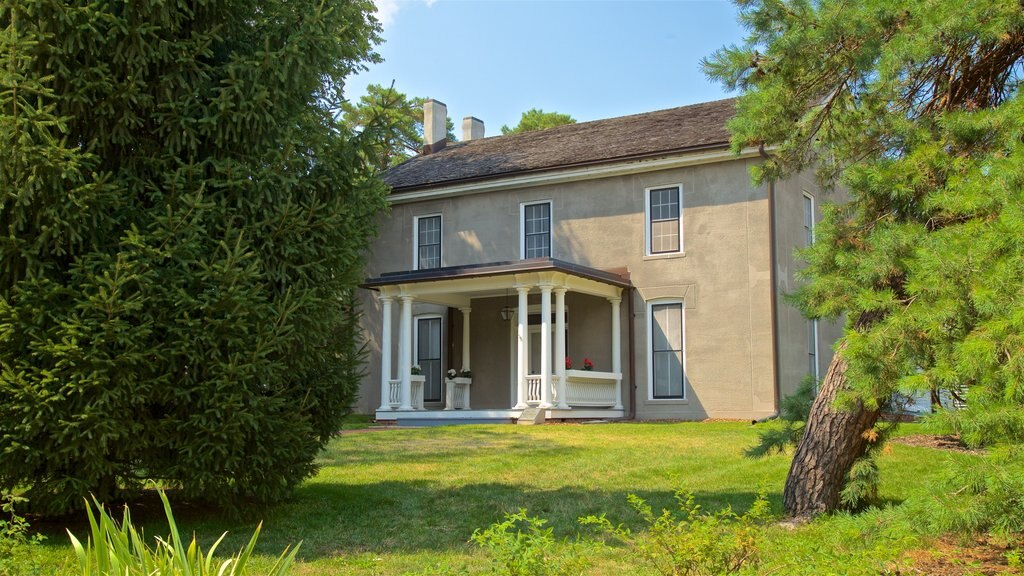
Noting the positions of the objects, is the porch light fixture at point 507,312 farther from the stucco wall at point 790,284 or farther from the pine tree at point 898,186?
the pine tree at point 898,186

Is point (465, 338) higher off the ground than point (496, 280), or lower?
lower

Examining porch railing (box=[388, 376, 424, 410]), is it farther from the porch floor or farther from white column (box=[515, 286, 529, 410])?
white column (box=[515, 286, 529, 410])

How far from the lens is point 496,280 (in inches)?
770

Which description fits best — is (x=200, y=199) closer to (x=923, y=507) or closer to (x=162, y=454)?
(x=162, y=454)

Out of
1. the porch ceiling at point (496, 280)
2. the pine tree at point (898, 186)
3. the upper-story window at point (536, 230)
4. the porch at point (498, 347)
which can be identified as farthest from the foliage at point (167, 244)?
the upper-story window at point (536, 230)

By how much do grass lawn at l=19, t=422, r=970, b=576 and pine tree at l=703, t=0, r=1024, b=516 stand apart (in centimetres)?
75

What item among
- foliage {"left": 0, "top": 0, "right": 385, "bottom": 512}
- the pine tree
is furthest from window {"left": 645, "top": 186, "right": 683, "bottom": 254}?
foliage {"left": 0, "top": 0, "right": 385, "bottom": 512}

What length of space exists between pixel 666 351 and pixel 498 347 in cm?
417

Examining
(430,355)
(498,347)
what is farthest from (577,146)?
(430,355)

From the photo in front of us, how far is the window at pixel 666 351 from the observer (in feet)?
65.1

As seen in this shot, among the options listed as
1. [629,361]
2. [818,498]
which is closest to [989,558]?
[818,498]

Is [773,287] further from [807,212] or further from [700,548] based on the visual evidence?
[700,548]

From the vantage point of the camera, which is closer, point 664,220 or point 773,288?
point 773,288

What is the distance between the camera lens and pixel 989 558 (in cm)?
661
